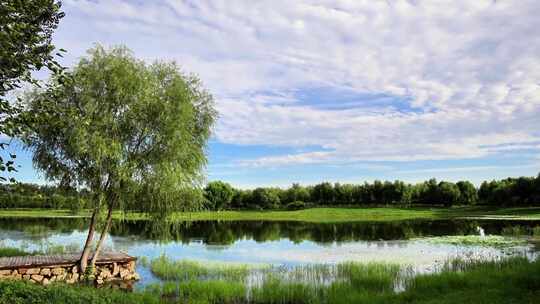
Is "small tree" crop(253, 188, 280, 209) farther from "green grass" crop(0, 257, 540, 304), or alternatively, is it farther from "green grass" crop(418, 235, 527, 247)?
"green grass" crop(0, 257, 540, 304)

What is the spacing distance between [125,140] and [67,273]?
7253 mm

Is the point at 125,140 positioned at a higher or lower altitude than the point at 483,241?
higher

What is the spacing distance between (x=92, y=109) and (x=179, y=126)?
12.7 ft

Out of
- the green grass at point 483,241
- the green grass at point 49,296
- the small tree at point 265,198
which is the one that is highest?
the small tree at point 265,198

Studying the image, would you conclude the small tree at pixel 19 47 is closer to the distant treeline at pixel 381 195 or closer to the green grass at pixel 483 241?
the green grass at pixel 483 241

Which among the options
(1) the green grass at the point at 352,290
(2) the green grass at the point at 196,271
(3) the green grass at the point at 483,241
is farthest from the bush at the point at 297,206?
(1) the green grass at the point at 352,290

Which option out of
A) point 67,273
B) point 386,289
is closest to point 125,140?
point 67,273

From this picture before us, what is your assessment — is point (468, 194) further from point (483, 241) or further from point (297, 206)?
point (483, 241)

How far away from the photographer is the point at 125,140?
69.8 ft

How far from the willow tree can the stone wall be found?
72cm

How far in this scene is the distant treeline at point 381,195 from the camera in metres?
108

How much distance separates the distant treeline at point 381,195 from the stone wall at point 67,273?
86232 millimetres

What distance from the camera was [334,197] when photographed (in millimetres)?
142500

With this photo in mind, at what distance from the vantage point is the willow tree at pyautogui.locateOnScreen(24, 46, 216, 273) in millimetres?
20239
